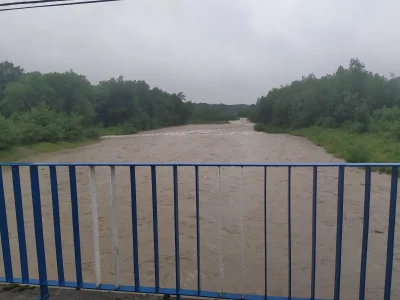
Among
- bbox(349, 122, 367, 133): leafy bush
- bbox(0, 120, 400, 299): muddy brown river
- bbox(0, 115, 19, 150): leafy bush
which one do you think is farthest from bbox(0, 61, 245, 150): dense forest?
bbox(349, 122, 367, 133): leafy bush

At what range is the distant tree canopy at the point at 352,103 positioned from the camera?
22.1 m

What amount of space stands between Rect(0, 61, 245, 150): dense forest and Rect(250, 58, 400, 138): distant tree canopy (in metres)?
20.0

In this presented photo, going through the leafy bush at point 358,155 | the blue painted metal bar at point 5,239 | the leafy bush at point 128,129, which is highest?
the blue painted metal bar at point 5,239

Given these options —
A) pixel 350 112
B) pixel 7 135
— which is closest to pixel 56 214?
pixel 7 135

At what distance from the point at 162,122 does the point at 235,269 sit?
54.6 meters

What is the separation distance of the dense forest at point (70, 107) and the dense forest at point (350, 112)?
1724 cm

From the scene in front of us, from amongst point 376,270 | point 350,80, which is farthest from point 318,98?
point 376,270

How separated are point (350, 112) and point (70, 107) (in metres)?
24.9

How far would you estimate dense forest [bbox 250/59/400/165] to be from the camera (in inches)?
660

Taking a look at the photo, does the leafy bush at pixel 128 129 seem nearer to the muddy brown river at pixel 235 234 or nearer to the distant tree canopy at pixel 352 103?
the distant tree canopy at pixel 352 103

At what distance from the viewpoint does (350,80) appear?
94.2ft

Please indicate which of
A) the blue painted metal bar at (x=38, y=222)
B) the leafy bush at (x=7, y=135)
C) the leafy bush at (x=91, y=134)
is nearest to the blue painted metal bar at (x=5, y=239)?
the blue painted metal bar at (x=38, y=222)

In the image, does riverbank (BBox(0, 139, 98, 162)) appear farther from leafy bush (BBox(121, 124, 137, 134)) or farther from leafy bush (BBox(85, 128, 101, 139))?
leafy bush (BBox(121, 124, 137, 134))

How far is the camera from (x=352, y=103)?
26.1m
